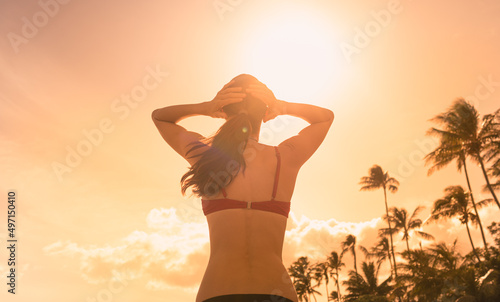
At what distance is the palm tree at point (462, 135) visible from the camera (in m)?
24.2

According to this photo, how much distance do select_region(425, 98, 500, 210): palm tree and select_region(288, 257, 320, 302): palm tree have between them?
39.2 metres

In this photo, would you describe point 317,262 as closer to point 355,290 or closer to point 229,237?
point 355,290

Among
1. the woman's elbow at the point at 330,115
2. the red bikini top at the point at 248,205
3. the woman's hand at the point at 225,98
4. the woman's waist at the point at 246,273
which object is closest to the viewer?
the woman's waist at the point at 246,273

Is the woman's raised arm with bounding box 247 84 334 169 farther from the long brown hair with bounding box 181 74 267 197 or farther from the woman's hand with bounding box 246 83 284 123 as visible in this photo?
the long brown hair with bounding box 181 74 267 197

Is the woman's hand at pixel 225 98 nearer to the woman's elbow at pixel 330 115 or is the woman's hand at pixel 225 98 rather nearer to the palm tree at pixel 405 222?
the woman's elbow at pixel 330 115

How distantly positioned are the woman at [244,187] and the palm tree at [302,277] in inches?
2401

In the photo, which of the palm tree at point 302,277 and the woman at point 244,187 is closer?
the woman at point 244,187

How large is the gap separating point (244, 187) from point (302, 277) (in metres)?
62.6

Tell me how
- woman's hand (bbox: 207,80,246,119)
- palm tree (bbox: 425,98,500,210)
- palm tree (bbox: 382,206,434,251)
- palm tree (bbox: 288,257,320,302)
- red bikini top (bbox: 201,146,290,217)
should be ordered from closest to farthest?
red bikini top (bbox: 201,146,290,217), woman's hand (bbox: 207,80,246,119), palm tree (bbox: 425,98,500,210), palm tree (bbox: 382,206,434,251), palm tree (bbox: 288,257,320,302)

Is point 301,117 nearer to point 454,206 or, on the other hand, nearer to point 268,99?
point 268,99

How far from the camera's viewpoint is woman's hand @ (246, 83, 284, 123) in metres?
2.38

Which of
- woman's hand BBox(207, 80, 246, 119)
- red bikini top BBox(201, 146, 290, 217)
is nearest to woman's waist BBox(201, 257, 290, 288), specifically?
red bikini top BBox(201, 146, 290, 217)

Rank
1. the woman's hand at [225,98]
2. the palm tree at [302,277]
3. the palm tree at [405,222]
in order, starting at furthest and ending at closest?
the palm tree at [302,277] < the palm tree at [405,222] < the woman's hand at [225,98]

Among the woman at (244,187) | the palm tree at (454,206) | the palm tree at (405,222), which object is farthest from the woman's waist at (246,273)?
the palm tree at (405,222)
